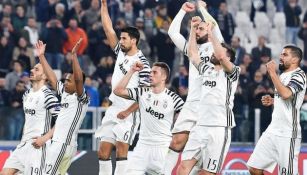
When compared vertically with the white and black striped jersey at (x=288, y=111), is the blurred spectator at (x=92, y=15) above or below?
above

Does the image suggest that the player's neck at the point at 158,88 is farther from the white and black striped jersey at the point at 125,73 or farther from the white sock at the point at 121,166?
the white sock at the point at 121,166

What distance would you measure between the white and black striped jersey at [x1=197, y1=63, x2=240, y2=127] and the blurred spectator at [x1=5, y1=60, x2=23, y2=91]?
8239 mm

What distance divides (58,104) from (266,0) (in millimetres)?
12215

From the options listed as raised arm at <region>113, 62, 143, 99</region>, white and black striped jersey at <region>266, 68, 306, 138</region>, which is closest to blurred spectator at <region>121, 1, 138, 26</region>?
raised arm at <region>113, 62, 143, 99</region>

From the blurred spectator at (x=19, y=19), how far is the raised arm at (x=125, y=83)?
9861 mm

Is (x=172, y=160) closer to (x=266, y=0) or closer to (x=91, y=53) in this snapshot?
(x=91, y=53)

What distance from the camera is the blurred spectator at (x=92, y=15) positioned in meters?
30.2

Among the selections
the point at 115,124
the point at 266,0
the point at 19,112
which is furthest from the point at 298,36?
the point at 115,124

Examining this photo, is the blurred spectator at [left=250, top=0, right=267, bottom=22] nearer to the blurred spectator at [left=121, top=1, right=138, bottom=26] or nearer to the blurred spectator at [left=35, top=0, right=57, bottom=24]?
the blurred spectator at [left=121, top=1, right=138, bottom=26]

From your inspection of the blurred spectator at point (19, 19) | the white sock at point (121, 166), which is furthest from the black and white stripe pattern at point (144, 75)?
the blurred spectator at point (19, 19)

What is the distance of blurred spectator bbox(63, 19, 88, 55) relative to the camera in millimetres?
29422

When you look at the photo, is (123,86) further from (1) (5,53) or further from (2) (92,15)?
(2) (92,15)

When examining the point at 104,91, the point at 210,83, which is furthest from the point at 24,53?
the point at 210,83

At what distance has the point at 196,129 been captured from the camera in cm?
1992
